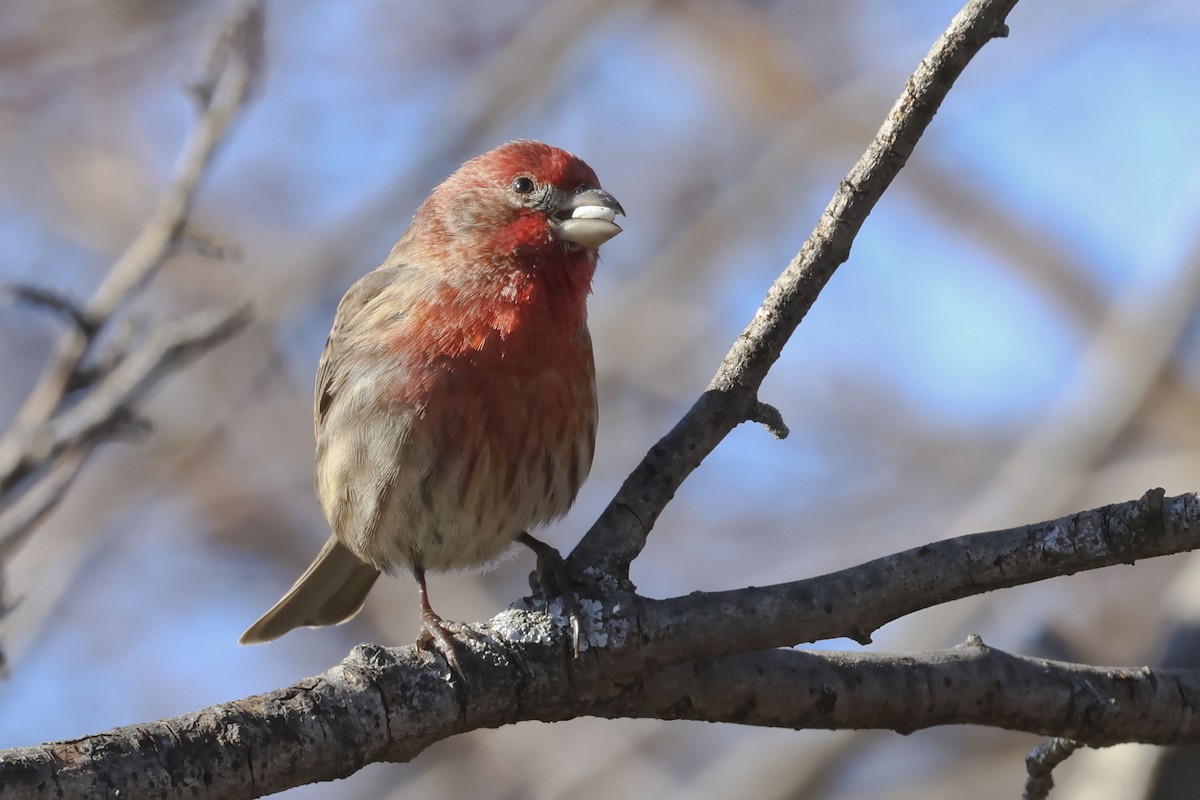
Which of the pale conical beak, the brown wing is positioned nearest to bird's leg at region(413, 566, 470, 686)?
the brown wing

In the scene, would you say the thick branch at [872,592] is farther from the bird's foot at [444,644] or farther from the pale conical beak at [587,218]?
the pale conical beak at [587,218]

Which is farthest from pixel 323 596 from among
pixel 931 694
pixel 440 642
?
pixel 931 694

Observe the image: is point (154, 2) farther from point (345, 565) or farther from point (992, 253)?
point (992, 253)

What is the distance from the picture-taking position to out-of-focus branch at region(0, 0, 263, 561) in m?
3.94

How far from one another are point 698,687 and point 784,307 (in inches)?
41.7

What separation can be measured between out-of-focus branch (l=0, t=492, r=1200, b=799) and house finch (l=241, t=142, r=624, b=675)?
813mm

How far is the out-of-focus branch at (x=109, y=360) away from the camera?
3.94 metres

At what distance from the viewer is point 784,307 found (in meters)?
3.83

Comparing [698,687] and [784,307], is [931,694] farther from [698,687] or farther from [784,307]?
[784,307]

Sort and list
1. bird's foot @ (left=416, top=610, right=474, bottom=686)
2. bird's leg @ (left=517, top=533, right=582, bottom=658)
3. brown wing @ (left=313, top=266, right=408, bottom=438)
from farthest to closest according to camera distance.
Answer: brown wing @ (left=313, top=266, right=408, bottom=438) → bird's leg @ (left=517, top=533, right=582, bottom=658) → bird's foot @ (left=416, top=610, right=474, bottom=686)

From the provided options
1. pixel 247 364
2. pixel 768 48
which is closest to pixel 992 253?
pixel 768 48

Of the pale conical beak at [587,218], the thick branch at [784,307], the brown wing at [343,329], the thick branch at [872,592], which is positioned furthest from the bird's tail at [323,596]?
the thick branch at [872,592]

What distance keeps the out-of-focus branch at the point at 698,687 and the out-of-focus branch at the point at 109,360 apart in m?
→ 1.39

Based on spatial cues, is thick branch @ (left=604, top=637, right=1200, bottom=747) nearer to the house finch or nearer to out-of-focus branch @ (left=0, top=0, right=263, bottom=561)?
the house finch
